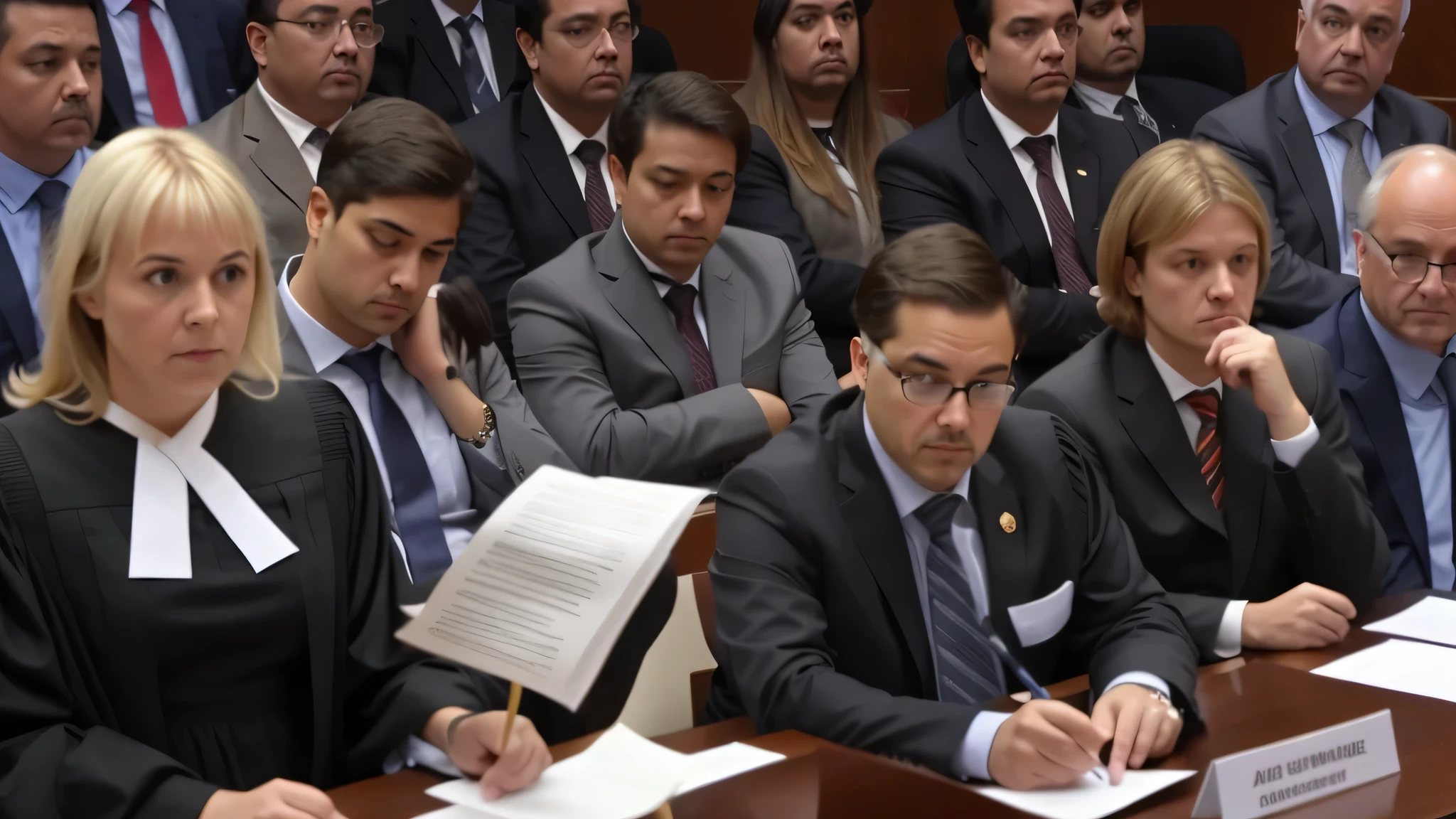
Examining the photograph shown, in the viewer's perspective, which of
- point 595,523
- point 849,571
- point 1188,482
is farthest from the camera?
point 1188,482

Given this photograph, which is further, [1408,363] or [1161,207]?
[1408,363]

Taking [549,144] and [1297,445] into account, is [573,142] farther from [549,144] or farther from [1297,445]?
[1297,445]

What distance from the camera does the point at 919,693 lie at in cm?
209

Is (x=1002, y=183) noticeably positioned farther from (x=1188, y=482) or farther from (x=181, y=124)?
(x=181, y=124)

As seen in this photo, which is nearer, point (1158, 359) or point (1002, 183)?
point (1158, 359)

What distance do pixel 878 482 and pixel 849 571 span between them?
0.14 metres

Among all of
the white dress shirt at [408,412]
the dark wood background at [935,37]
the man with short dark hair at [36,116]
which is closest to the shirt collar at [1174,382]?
the white dress shirt at [408,412]

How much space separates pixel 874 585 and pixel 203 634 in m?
0.92

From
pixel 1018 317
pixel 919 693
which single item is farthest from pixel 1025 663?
pixel 1018 317

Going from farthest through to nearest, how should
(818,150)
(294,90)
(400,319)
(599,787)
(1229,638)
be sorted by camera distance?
1. (818,150)
2. (294,90)
3. (400,319)
4. (1229,638)
5. (599,787)

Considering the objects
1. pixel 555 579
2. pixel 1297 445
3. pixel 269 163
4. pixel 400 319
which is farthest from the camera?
pixel 269 163

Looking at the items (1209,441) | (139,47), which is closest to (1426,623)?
(1209,441)

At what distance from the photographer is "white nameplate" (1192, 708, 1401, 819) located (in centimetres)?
152

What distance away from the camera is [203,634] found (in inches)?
68.9
